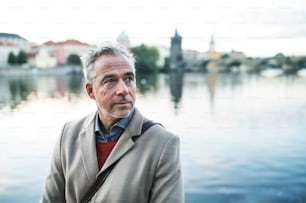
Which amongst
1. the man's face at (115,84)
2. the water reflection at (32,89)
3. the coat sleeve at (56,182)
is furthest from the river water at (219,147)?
the coat sleeve at (56,182)

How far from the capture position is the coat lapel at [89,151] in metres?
0.88

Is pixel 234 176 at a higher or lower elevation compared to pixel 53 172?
lower

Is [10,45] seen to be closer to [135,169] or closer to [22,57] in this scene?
[22,57]

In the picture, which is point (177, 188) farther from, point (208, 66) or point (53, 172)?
point (208, 66)

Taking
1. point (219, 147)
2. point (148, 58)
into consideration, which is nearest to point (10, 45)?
point (148, 58)

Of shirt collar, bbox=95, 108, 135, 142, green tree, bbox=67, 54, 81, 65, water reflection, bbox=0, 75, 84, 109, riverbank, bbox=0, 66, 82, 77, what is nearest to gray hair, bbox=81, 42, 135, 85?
shirt collar, bbox=95, 108, 135, 142

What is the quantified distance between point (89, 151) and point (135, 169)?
146 mm

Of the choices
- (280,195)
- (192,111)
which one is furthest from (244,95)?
(280,195)

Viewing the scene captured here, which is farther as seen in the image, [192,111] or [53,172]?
[192,111]

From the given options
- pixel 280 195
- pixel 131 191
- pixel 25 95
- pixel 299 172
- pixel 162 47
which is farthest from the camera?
pixel 25 95

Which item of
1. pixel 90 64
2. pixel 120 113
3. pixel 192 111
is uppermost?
pixel 90 64

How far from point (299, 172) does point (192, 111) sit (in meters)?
7.16

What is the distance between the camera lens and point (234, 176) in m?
3.73

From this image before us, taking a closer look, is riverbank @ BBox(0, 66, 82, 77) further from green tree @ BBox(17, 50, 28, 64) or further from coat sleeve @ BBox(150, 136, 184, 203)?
coat sleeve @ BBox(150, 136, 184, 203)
